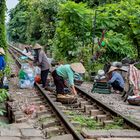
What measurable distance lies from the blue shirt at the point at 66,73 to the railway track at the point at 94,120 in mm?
794

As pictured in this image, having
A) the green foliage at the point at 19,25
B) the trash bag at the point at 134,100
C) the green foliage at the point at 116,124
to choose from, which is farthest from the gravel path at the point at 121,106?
the green foliage at the point at 19,25

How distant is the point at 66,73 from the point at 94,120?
2472 millimetres

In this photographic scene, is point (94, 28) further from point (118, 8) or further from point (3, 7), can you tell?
point (3, 7)

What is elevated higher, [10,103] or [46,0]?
[46,0]

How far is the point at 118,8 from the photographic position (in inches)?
937

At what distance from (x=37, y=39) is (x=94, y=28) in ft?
93.1

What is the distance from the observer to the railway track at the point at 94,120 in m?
8.45

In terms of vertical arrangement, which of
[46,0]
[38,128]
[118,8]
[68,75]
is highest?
[46,0]

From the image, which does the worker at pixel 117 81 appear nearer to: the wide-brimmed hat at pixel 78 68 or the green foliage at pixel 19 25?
the wide-brimmed hat at pixel 78 68

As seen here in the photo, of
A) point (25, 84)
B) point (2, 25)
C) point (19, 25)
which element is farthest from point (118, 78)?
point (19, 25)

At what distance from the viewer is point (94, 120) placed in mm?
10266

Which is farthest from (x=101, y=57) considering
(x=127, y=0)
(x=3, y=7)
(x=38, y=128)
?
(x=38, y=128)

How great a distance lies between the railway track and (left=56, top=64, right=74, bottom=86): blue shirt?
0.79 m

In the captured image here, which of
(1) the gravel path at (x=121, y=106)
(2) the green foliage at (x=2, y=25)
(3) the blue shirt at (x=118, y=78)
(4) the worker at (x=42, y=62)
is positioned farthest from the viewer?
(2) the green foliage at (x=2, y=25)
